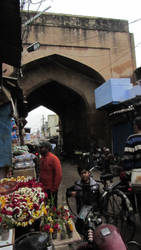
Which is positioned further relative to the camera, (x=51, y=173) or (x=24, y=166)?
(x=24, y=166)

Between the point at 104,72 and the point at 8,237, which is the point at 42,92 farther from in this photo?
the point at 8,237

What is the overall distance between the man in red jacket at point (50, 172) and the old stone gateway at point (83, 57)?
8.56m

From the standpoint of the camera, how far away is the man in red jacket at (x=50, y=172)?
11.0ft

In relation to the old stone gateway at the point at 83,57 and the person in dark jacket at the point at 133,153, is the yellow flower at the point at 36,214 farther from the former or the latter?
the old stone gateway at the point at 83,57

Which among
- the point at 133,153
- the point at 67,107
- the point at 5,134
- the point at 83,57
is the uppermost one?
the point at 83,57

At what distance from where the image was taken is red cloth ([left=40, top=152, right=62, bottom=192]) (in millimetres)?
3354

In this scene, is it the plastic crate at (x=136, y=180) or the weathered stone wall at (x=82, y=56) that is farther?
the weathered stone wall at (x=82, y=56)

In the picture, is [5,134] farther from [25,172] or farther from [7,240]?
[7,240]

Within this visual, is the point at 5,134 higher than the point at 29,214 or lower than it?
higher

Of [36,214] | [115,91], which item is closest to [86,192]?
[36,214]

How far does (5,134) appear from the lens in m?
4.95

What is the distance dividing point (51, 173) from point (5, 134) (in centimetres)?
216

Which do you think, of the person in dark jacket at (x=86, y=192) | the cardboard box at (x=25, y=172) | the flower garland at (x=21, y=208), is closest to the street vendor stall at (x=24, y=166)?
the cardboard box at (x=25, y=172)

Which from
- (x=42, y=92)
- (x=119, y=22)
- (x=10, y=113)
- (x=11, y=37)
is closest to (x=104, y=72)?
(x=119, y=22)
